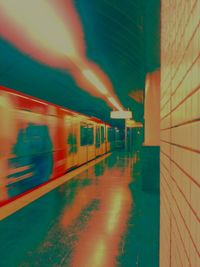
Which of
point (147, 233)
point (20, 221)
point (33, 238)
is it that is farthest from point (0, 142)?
point (147, 233)

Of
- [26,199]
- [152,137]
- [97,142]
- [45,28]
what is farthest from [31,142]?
[97,142]

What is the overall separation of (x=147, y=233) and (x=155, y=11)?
11.3 feet

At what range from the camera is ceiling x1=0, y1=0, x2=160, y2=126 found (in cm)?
480

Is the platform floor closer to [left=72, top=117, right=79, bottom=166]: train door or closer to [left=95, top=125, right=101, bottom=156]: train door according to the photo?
[left=72, top=117, right=79, bottom=166]: train door

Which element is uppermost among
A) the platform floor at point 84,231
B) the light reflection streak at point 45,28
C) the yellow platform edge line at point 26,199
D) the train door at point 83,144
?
the light reflection streak at point 45,28

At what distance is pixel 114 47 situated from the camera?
24.0 ft

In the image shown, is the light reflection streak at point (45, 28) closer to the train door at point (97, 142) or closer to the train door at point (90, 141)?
the train door at point (90, 141)

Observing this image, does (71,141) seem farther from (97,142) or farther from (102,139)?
(102,139)

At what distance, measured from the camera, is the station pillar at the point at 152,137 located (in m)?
8.22

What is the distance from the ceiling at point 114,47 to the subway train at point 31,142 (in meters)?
2.00

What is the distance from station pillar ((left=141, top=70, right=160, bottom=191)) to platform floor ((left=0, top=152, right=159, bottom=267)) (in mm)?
442

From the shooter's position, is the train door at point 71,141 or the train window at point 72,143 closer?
the train door at point 71,141

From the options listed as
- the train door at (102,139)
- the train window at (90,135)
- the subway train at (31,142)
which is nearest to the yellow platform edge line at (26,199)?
the subway train at (31,142)

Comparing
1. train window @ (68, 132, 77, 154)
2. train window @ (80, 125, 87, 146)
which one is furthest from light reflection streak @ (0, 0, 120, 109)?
train window @ (80, 125, 87, 146)
